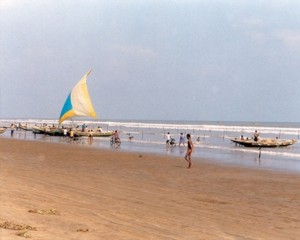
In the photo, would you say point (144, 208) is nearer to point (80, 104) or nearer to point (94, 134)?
point (80, 104)

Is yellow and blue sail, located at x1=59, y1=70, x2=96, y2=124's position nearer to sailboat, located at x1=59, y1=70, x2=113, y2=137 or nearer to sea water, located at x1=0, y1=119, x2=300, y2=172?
sailboat, located at x1=59, y1=70, x2=113, y2=137

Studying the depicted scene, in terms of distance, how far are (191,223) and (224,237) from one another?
3.26ft

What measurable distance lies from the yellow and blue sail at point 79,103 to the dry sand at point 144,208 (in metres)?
34.1

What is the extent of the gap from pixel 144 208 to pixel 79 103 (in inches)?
1635

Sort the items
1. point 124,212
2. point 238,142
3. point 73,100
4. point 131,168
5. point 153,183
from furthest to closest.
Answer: point 73,100, point 238,142, point 131,168, point 153,183, point 124,212

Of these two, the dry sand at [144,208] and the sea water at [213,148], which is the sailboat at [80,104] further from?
the dry sand at [144,208]

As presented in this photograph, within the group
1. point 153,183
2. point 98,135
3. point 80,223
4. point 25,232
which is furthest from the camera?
point 98,135

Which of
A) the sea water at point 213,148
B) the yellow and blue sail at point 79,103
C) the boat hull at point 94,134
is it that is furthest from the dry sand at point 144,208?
the boat hull at point 94,134

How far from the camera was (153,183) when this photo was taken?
13648 mm

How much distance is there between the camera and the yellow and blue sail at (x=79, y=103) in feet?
161

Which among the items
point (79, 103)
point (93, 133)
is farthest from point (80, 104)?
point (93, 133)

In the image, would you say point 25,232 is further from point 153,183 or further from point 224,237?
point 153,183

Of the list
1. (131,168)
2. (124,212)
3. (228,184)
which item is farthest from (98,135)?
(124,212)

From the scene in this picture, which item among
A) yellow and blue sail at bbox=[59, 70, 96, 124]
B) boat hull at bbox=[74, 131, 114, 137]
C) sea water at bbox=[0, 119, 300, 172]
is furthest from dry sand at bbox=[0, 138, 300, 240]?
boat hull at bbox=[74, 131, 114, 137]
